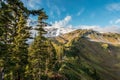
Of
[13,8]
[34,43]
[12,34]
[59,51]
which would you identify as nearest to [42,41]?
[34,43]

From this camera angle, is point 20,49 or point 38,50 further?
point 38,50

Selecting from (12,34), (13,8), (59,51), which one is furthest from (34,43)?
(59,51)

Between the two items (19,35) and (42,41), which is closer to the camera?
(19,35)

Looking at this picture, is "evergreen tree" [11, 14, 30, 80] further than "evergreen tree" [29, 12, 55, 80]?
No

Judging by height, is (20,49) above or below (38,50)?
above

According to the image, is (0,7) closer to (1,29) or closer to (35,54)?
(1,29)

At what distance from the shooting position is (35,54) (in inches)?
1927

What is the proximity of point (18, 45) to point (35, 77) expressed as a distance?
50.3 feet

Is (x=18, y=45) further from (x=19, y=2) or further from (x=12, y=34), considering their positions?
(x=19, y=2)

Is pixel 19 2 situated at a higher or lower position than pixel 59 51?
higher

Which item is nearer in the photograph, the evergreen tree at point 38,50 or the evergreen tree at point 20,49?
the evergreen tree at point 20,49

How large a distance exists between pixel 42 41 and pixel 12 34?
17521mm

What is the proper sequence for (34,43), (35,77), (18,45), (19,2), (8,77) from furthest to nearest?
(35,77) → (34,43) → (8,77) → (18,45) → (19,2)

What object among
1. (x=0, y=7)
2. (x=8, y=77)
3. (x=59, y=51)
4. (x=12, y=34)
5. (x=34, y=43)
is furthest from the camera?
(x=59, y=51)
